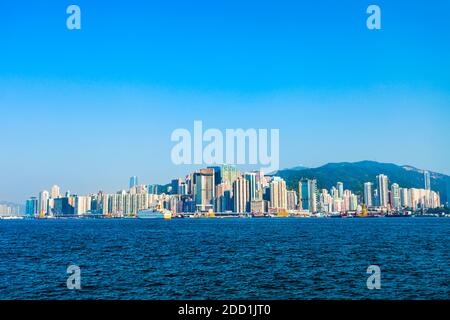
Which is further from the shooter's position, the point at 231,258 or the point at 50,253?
the point at 50,253

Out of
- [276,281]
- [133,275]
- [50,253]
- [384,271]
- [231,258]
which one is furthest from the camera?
[50,253]

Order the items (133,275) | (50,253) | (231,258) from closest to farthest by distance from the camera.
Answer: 1. (133,275)
2. (231,258)
3. (50,253)

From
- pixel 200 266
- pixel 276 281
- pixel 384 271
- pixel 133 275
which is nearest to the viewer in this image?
pixel 276 281
